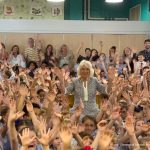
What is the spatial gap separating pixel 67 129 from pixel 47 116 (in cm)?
174

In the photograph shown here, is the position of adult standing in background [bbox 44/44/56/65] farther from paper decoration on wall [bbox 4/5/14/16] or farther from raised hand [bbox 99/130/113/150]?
raised hand [bbox 99/130/113/150]

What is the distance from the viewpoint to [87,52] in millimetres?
11672

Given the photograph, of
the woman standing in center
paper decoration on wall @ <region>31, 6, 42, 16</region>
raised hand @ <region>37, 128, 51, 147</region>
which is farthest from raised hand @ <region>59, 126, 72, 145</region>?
paper decoration on wall @ <region>31, 6, 42, 16</region>

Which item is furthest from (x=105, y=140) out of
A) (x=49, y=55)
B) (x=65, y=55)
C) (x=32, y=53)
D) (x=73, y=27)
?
(x=73, y=27)

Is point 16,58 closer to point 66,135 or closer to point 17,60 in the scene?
point 17,60

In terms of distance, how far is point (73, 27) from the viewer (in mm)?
13203

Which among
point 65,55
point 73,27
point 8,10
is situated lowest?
point 65,55

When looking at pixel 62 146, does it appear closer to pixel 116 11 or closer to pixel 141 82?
pixel 141 82

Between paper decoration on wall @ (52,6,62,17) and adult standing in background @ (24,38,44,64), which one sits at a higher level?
paper decoration on wall @ (52,6,62,17)

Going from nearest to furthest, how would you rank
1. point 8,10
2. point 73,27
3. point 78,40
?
1. point 73,27
2. point 78,40
3. point 8,10

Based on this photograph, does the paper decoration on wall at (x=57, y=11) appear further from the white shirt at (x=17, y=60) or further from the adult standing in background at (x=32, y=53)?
the white shirt at (x=17, y=60)

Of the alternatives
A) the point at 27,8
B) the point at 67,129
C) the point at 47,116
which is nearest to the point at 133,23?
the point at 27,8

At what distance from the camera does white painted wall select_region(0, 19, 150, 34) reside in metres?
12.9

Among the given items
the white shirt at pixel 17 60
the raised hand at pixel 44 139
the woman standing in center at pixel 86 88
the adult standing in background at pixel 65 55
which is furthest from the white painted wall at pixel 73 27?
the raised hand at pixel 44 139
